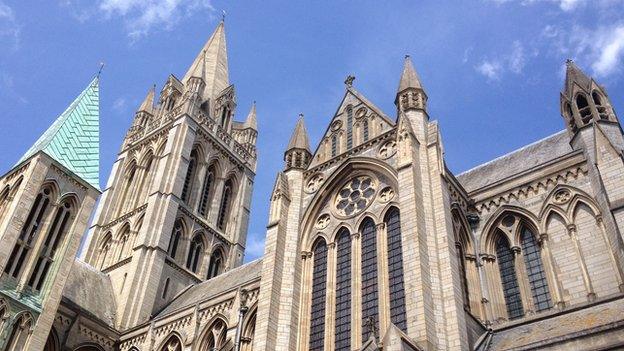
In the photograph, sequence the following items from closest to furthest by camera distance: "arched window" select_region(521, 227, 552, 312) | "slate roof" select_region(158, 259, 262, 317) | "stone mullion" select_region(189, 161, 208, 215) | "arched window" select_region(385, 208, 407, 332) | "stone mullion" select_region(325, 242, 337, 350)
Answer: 1. "arched window" select_region(385, 208, 407, 332)
2. "stone mullion" select_region(325, 242, 337, 350)
3. "arched window" select_region(521, 227, 552, 312)
4. "slate roof" select_region(158, 259, 262, 317)
5. "stone mullion" select_region(189, 161, 208, 215)

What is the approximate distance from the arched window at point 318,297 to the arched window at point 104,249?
77.0ft

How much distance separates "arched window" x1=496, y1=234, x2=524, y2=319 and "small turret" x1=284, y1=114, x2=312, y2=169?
8586 mm

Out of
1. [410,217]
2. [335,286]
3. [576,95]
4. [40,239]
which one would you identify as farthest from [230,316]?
[576,95]

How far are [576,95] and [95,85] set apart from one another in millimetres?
27678

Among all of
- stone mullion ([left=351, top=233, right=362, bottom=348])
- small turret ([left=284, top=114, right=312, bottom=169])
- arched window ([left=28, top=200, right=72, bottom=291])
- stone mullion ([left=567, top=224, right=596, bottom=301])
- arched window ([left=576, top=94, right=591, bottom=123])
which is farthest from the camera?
arched window ([left=28, top=200, right=72, bottom=291])

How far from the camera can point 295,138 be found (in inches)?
1092

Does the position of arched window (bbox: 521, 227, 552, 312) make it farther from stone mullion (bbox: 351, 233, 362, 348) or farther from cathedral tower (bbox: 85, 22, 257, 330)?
cathedral tower (bbox: 85, 22, 257, 330)

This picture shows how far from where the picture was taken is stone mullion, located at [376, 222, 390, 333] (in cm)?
1958

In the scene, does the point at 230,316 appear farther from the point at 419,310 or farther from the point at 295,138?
the point at 419,310

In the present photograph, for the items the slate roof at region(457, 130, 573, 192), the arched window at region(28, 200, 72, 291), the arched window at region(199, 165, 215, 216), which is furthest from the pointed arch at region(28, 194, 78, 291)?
the slate roof at region(457, 130, 573, 192)

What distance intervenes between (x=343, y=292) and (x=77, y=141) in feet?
61.7

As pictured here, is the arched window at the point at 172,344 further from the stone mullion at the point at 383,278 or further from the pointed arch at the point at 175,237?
the stone mullion at the point at 383,278

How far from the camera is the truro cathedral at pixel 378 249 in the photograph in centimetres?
1869

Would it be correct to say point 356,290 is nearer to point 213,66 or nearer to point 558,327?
point 558,327
